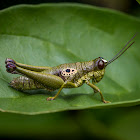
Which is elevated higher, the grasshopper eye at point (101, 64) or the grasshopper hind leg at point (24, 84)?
the grasshopper eye at point (101, 64)

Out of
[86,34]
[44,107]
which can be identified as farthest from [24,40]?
[44,107]

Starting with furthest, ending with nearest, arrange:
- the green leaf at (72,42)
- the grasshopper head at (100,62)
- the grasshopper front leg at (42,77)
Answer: the grasshopper head at (100,62)
the green leaf at (72,42)
the grasshopper front leg at (42,77)

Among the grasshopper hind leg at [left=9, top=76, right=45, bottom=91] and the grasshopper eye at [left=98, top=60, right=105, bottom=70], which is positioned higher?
the grasshopper eye at [left=98, top=60, right=105, bottom=70]

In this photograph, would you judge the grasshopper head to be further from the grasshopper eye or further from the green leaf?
the green leaf

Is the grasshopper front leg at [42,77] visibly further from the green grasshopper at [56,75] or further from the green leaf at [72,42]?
the green leaf at [72,42]

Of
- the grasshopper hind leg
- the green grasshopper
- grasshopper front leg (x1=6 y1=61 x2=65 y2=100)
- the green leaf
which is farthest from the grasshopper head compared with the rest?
the grasshopper hind leg

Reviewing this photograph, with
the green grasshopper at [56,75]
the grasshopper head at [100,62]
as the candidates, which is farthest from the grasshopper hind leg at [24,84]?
the grasshopper head at [100,62]
